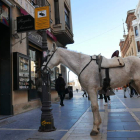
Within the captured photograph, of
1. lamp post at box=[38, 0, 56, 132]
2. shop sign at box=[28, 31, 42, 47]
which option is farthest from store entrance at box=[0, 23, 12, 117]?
lamp post at box=[38, 0, 56, 132]

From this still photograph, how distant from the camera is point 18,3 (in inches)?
334

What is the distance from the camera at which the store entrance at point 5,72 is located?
7380 mm

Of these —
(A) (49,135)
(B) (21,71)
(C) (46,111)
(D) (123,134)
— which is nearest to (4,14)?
(B) (21,71)

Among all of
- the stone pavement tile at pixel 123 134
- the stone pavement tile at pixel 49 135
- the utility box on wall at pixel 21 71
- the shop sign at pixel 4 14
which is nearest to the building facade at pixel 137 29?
the utility box on wall at pixel 21 71

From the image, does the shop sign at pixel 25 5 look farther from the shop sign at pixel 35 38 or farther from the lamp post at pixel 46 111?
the lamp post at pixel 46 111

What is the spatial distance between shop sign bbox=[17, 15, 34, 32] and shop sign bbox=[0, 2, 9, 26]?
594mm

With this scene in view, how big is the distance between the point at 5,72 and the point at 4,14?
273 centimetres

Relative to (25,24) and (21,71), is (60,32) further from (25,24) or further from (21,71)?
(21,71)

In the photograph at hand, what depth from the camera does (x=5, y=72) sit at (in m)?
7.57

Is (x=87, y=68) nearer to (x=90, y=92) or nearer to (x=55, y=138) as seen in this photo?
(x=90, y=92)

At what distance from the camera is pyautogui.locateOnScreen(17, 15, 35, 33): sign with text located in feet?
26.3

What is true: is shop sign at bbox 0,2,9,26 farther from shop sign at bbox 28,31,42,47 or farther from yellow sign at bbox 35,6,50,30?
yellow sign at bbox 35,6,50,30

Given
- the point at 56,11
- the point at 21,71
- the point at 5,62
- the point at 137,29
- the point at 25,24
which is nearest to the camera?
the point at 5,62

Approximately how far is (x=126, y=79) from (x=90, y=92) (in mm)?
958
